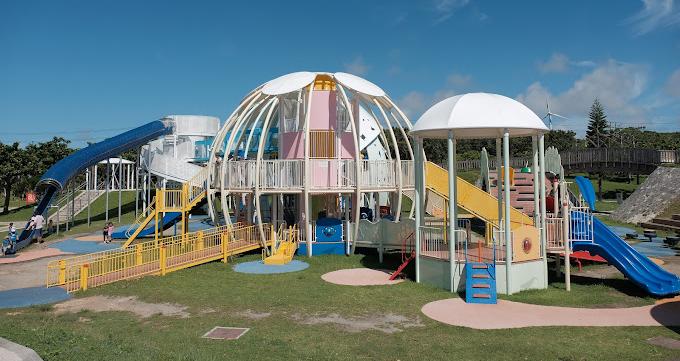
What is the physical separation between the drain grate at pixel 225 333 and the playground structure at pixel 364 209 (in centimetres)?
635

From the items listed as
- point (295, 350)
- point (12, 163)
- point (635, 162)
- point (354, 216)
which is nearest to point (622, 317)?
point (295, 350)

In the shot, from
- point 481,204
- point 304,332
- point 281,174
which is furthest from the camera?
point 281,174

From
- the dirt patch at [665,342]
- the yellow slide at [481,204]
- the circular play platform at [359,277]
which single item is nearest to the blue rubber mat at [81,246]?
the circular play platform at [359,277]

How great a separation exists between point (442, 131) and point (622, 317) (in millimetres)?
6867

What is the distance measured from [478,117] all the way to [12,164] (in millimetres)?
47131

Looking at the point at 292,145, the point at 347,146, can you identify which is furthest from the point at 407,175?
the point at 292,145

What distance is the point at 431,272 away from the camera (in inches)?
595

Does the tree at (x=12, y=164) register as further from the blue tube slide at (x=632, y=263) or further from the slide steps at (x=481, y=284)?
the blue tube slide at (x=632, y=263)

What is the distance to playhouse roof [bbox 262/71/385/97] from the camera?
69.8 ft

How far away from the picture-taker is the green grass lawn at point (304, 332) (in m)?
8.91

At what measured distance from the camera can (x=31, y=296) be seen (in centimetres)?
1400

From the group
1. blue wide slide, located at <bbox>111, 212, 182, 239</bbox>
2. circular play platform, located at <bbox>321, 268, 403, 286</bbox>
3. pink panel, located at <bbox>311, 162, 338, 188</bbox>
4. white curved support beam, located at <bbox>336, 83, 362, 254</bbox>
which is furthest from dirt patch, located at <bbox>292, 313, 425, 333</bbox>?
blue wide slide, located at <bbox>111, 212, 182, 239</bbox>

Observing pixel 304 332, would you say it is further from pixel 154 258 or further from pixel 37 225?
pixel 37 225

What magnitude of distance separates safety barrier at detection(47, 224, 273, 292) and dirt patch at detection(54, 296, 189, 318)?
1.53m
